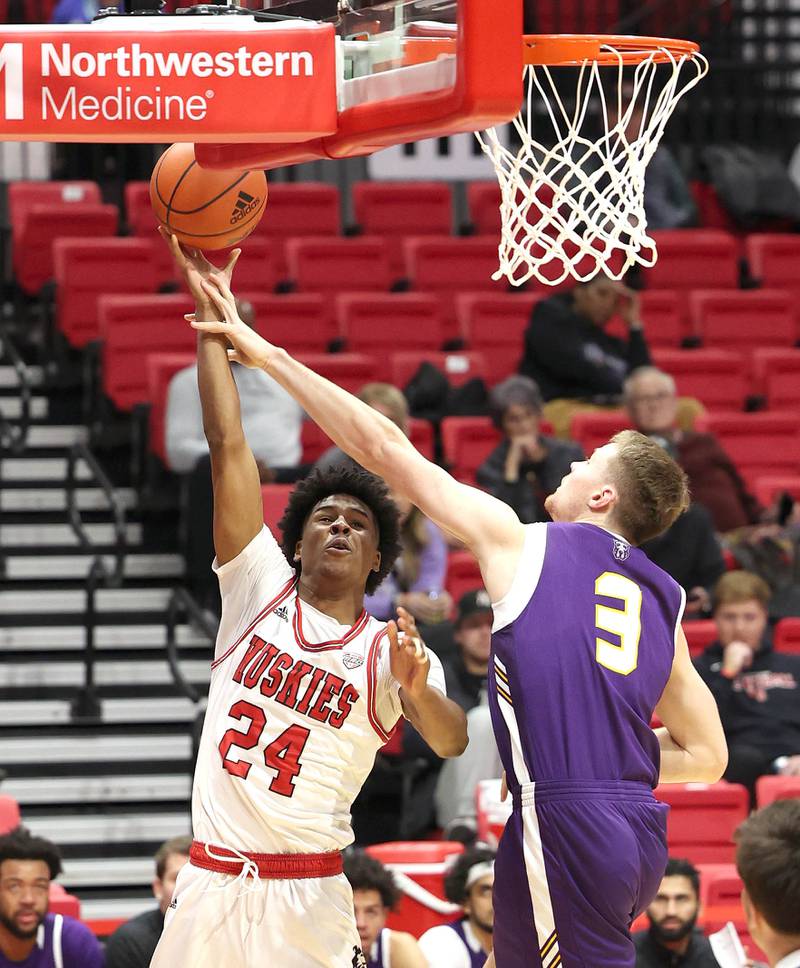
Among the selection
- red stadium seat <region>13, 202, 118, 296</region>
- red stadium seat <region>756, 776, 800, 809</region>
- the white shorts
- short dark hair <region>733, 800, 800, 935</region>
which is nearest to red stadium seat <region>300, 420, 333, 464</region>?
red stadium seat <region>13, 202, 118, 296</region>

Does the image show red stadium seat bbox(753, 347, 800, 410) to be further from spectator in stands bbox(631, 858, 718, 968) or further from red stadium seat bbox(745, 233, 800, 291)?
spectator in stands bbox(631, 858, 718, 968)

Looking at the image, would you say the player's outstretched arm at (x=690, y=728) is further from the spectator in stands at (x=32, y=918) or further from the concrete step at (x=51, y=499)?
the concrete step at (x=51, y=499)

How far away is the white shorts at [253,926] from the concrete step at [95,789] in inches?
146

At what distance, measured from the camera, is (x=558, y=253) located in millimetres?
4867

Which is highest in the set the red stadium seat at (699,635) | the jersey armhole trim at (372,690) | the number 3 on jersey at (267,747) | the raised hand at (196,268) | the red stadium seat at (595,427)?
the raised hand at (196,268)

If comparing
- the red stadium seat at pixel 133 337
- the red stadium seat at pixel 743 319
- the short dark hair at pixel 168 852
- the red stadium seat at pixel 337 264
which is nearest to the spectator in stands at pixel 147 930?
the short dark hair at pixel 168 852

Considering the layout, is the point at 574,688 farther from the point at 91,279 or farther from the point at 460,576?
the point at 91,279

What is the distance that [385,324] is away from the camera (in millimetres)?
10703

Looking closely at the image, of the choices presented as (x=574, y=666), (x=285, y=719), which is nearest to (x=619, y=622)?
(x=574, y=666)

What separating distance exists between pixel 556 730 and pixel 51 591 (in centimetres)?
573

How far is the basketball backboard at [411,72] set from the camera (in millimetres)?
3861

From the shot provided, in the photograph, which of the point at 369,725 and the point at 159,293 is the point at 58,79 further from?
the point at 159,293

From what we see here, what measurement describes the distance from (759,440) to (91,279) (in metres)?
3.77

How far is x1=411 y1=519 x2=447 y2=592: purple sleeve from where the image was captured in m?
8.55
